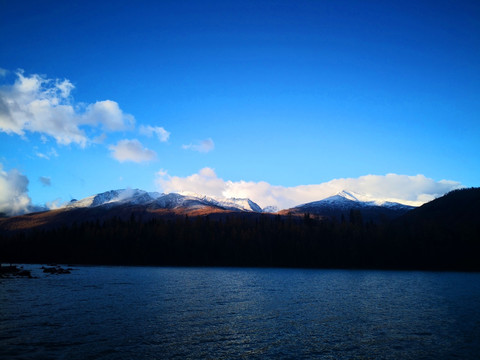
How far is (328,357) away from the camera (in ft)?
96.4

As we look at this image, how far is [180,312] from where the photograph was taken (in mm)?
47688

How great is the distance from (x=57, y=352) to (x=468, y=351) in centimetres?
3845

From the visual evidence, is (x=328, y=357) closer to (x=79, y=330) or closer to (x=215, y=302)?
(x=79, y=330)

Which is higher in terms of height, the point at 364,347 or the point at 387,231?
the point at 387,231

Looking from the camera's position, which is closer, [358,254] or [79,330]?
[79,330]

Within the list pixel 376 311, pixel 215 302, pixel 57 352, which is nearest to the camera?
pixel 57 352

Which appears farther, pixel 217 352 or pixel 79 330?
pixel 79 330

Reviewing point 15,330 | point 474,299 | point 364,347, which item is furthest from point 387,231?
point 15,330

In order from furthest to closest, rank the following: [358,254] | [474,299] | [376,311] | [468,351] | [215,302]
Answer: [358,254] → [474,299] → [215,302] → [376,311] → [468,351]

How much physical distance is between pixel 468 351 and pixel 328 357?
14635 millimetres

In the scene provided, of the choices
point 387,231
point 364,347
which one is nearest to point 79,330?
point 364,347

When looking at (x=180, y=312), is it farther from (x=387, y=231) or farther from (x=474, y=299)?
(x=387, y=231)

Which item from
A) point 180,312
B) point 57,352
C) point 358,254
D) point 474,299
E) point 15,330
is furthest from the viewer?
point 358,254

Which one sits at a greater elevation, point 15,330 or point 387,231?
point 387,231
